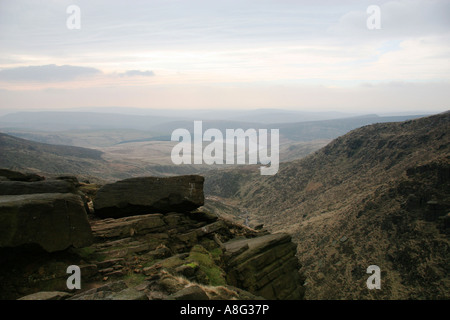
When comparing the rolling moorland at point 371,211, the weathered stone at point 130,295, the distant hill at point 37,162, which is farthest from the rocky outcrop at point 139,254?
the distant hill at point 37,162

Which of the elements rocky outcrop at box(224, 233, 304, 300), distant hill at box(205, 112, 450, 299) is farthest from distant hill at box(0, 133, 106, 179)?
rocky outcrop at box(224, 233, 304, 300)

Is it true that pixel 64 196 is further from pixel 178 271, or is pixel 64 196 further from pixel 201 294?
pixel 201 294

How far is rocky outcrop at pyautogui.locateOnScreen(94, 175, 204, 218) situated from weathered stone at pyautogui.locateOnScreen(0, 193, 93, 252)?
4.16m

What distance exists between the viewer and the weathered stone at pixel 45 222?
38.1ft

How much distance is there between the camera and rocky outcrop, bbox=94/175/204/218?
18234 mm

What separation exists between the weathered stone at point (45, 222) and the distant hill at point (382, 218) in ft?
101

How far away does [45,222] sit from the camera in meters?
12.5

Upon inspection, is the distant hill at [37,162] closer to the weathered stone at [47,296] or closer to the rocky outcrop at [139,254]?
the rocky outcrop at [139,254]

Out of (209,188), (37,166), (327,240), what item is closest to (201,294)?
(327,240)

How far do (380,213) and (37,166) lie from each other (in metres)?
119

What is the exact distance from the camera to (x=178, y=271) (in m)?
13.3

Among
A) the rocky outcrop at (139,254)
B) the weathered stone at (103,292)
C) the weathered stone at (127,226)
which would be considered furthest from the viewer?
the weathered stone at (127,226)

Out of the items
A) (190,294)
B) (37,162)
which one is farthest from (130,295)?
(37,162)
